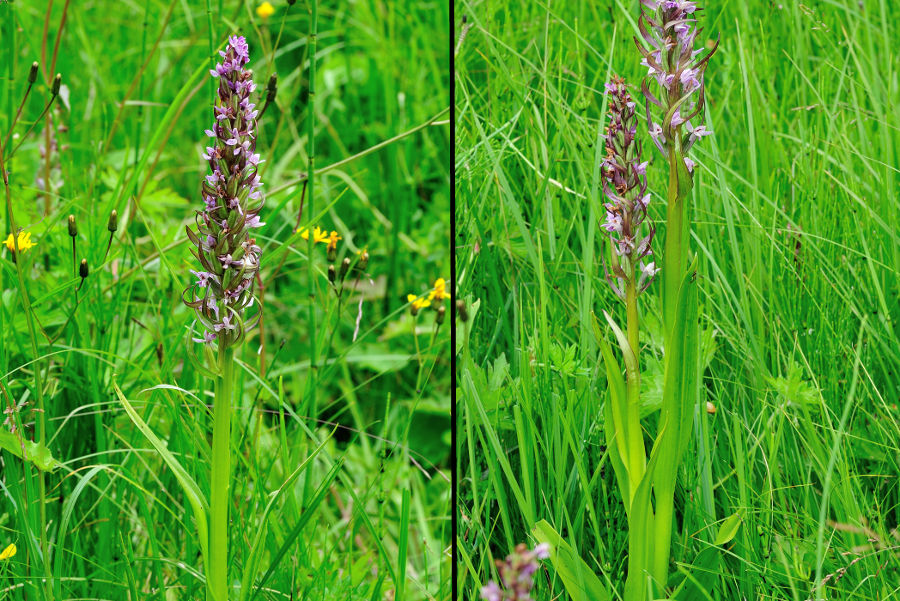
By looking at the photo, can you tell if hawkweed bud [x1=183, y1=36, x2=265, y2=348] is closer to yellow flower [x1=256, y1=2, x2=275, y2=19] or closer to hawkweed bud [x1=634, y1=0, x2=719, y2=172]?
hawkweed bud [x1=634, y1=0, x2=719, y2=172]

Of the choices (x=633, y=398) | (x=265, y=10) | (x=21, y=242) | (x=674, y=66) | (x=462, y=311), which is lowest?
(x=633, y=398)

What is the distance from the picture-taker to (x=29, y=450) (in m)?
1.55

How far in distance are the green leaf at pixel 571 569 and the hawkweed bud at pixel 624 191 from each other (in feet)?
1.37

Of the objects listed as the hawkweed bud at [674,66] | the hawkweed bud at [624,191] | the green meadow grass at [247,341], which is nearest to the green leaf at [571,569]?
the green meadow grass at [247,341]

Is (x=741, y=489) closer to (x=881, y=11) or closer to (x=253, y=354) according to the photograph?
(x=881, y=11)

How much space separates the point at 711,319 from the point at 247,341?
1.59 metres

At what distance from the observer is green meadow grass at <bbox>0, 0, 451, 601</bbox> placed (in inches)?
66.6

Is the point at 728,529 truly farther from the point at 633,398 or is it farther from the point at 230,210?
the point at 230,210

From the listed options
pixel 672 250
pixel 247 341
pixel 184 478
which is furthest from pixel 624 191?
pixel 247 341

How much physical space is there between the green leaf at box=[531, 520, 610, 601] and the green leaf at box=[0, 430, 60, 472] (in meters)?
0.87

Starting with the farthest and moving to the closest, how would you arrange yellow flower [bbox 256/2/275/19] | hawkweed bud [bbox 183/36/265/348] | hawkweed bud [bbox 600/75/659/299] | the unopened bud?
yellow flower [bbox 256/2/275/19] < the unopened bud < hawkweed bud [bbox 600/75/659/299] < hawkweed bud [bbox 183/36/265/348]

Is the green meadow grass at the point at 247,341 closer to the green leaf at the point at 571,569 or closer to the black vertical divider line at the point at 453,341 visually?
the black vertical divider line at the point at 453,341

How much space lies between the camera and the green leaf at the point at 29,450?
152 cm

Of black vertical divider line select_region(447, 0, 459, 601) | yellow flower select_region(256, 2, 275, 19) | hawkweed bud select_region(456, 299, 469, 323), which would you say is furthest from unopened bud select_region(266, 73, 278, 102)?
yellow flower select_region(256, 2, 275, 19)
